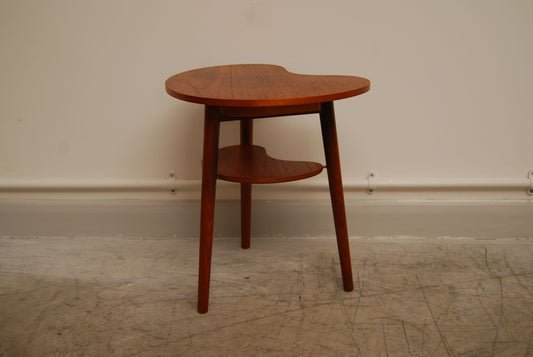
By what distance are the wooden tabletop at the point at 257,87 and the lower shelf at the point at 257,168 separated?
0.80 feet

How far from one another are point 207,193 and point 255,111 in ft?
0.87

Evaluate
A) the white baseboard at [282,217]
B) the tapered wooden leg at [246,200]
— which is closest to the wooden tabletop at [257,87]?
the tapered wooden leg at [246,200]

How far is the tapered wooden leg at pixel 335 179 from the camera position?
1325 mm

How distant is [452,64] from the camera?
67.8 inches

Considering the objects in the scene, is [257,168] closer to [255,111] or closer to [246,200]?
[255,111]

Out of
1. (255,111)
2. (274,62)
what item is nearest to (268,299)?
(255,111)

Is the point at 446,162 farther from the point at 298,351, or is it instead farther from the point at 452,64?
the point at 298,351

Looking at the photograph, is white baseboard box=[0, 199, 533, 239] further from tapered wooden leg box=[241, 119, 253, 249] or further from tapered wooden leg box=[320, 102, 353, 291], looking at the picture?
tapered wooden leg box=[320, 102, 353, 291]

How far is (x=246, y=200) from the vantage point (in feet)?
5.63

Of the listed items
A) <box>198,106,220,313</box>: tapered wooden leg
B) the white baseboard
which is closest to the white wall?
the white baseboard

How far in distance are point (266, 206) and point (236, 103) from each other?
0.80 meters

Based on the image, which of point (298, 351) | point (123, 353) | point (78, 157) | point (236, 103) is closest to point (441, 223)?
point (298, 351)

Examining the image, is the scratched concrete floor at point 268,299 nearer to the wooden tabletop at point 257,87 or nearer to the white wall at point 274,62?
the white wall at point 274,62

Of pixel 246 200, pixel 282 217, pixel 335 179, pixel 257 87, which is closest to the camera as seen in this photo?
pixel 257 87
